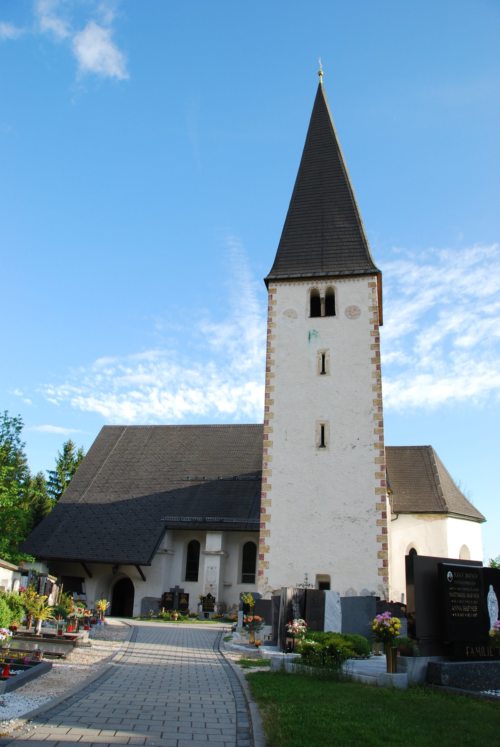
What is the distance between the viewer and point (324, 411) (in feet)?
73.7

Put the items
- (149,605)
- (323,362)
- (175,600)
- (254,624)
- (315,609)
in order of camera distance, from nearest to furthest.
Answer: (315,609), (254,624), (323,362), (175,600), (149,605)

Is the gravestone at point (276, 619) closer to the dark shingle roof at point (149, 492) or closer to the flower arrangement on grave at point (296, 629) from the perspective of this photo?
the flower arrangement on grave at point (296, 629)

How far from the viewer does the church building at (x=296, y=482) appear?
2098 centimetres

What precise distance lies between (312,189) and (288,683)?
22392 mm

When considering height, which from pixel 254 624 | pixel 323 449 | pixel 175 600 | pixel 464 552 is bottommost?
pixel 254 624

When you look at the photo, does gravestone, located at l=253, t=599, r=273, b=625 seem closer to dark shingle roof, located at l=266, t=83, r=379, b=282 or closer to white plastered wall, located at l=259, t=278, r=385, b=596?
white plastered wall, located at l=259, t=278, r=385, b=596

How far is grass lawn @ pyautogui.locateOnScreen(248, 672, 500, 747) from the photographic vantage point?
6094 millimetres

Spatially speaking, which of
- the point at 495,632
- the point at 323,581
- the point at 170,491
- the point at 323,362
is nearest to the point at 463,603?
the point at 495,632

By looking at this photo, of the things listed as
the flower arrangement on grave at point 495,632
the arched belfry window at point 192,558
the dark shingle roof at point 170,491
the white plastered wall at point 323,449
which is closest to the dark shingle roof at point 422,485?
the dark shingle roof at point 170,491

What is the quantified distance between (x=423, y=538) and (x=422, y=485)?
262cm

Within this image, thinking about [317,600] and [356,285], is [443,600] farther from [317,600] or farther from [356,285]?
[356,285]

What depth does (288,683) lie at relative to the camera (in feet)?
31.6

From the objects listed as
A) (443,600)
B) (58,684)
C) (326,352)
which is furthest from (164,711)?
(326,352)

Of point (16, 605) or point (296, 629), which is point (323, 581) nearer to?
point (296, 629)
